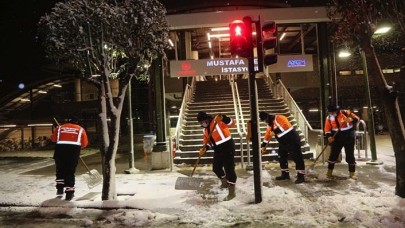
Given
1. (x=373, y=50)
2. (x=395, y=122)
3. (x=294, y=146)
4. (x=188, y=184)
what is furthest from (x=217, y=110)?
(x=395, y=122)

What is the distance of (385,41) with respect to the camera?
12.5m

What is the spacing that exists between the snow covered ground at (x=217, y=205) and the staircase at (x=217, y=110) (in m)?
2.65

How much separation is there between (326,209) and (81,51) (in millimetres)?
5596

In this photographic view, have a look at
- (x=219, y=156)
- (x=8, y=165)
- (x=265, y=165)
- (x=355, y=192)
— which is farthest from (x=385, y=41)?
(x=8, y=165)

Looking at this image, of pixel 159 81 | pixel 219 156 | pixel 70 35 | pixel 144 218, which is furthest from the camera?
pixel 159 81

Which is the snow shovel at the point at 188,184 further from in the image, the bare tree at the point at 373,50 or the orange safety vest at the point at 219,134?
the bare tree at the point at 373,50

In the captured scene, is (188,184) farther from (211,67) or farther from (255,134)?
(211,67)

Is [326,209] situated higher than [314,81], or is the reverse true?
[314,81]

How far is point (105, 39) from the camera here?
24.5ft

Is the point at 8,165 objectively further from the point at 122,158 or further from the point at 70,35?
the point at 70,35

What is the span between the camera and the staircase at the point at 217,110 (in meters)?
12.3

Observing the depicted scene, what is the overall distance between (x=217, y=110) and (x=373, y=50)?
9.02 meters

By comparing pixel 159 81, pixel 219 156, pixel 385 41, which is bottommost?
pixel 219 156

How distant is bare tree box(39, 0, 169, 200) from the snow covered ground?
2.90 feet
